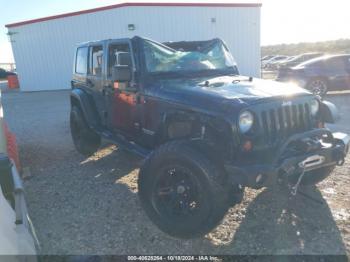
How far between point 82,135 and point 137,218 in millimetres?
2561

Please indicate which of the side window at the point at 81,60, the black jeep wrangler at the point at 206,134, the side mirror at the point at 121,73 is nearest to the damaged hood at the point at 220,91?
the black jeep wrangler at the point at 206,134

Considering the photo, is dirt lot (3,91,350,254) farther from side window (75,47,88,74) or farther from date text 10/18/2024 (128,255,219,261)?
side window (75,47,88,74)

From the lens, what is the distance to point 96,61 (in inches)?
213

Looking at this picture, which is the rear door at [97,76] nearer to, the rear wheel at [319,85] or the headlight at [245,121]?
the headlight at [245,121]

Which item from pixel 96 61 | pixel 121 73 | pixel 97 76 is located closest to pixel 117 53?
pixel 121 73

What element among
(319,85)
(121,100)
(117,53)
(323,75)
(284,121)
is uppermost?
(117,53)

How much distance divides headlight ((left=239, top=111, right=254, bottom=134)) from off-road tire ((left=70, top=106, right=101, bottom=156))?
326 cm

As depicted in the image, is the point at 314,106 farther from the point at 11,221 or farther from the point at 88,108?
the point at 88,108

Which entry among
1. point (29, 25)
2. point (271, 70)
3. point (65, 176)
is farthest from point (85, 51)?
point (271, 70)

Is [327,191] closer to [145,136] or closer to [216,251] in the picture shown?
[216,251]

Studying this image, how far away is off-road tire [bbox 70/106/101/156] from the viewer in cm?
583

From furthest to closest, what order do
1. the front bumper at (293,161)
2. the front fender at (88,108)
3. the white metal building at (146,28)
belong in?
the white metal building at (146,28), the front fender at (88,108), the front bumper at (293,161)

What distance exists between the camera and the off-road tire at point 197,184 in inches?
121

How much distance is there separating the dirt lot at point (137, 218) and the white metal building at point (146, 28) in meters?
13.8
